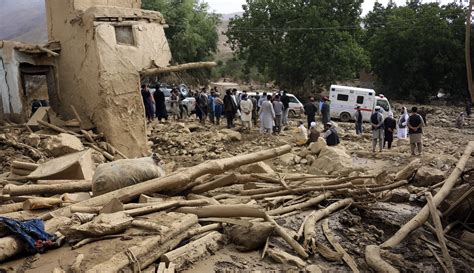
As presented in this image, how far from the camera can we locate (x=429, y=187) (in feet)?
20.3

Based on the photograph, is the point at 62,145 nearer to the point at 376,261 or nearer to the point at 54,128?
the point at 54,128

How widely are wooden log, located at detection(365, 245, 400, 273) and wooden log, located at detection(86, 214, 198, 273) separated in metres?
1.68

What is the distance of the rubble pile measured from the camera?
387 centimetres

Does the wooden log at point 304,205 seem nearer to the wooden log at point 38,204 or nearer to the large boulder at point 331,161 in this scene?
the wooden log at point 38,204

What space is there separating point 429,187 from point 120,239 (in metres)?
4.28

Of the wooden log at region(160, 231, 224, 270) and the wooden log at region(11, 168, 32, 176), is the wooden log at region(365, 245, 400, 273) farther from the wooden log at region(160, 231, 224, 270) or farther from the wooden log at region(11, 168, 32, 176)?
the wooden log at region(11, 168, 32, 176)

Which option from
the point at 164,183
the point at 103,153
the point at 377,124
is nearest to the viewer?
the point at 164,183

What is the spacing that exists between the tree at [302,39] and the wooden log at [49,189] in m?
22.2

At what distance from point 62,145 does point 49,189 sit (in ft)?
11.1

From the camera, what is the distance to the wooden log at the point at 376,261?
3938 millimetres

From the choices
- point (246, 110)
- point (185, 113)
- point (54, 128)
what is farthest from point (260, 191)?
point (185, 113)

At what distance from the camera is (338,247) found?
434 cm

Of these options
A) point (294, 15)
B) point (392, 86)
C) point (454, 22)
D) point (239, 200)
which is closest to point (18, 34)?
point (294, 15)

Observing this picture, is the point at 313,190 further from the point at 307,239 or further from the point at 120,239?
the point at 120,239
